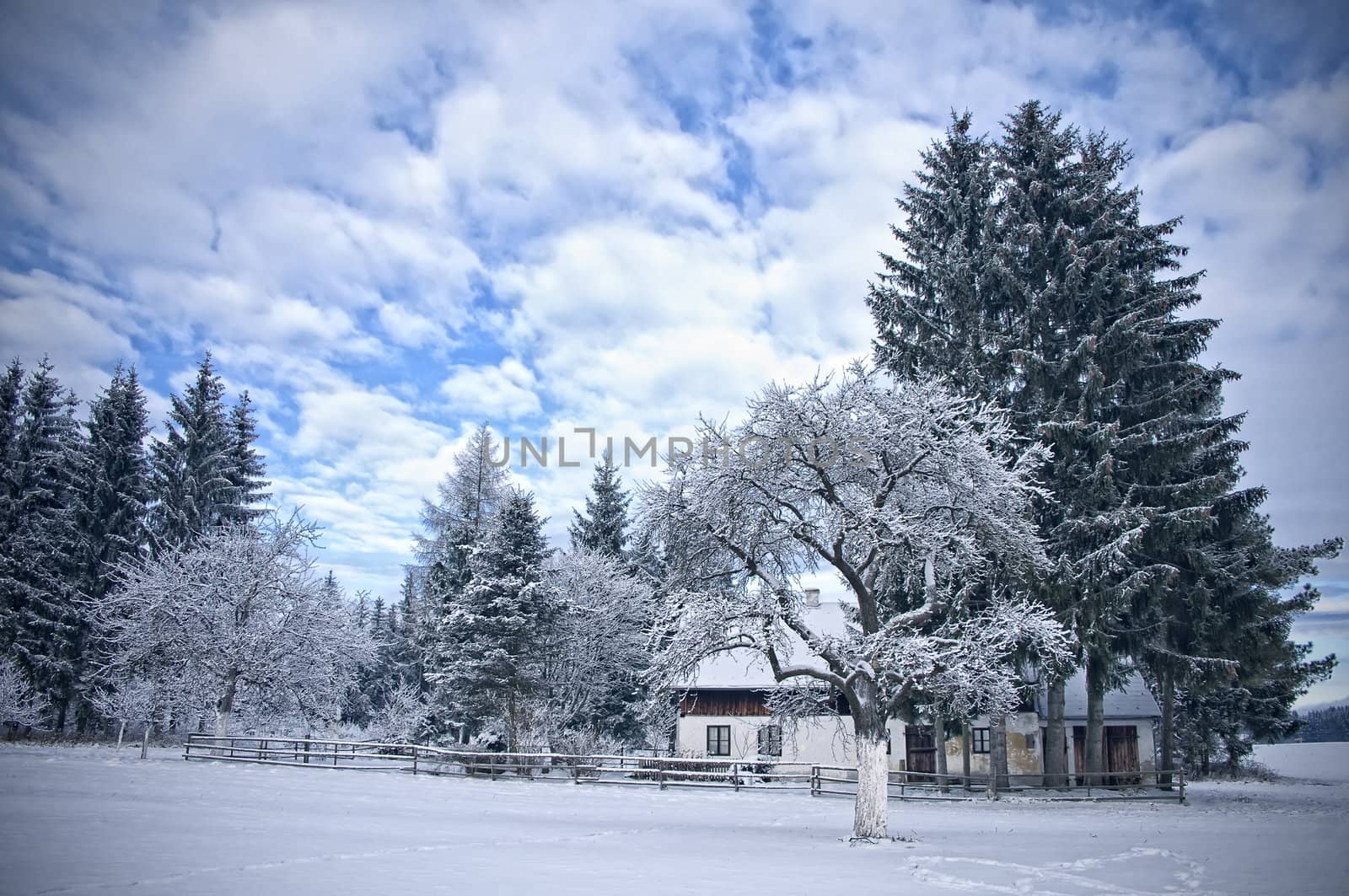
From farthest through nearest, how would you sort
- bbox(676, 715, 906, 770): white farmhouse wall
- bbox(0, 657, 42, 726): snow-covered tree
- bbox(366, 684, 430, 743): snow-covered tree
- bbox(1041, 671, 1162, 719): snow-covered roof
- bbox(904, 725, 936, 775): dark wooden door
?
bbox(366, 684, 430, 743): snow-covered tree
bbox(904, 725, 936, 775): dark wooden door
bbox(1041, 671, 1162, 719): snow-covered roof
bbox(676, 715, 906, 770): white farmhouse wall
bbox(0, 657, 42, 726): snow-covered tree

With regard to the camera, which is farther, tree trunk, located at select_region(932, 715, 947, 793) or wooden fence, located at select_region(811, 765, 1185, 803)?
tree trunk, located at select_region(932, 715, 947, 793)

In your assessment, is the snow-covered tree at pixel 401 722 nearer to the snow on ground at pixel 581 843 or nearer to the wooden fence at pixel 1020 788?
the snow on ground at pixel 581 843

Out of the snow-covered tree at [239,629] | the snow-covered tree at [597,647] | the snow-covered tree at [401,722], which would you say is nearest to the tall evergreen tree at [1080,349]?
the snow-covered tree at [597,647]

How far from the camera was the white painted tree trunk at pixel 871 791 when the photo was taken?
14812mm

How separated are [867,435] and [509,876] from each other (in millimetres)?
10092

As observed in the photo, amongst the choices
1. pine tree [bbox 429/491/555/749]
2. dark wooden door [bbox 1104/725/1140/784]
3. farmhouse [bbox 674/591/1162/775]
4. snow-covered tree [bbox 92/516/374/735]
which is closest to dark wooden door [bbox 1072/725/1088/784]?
farmhouse [bbox 674/591/1162/775]

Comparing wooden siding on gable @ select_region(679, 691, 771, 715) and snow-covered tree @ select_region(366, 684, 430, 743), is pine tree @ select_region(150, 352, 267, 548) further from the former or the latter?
wooden siding on gable @ select_region(679, 691, 771, 715)

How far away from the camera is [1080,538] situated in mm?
23562

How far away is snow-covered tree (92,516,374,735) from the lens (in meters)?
30.5

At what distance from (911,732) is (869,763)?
23259mm

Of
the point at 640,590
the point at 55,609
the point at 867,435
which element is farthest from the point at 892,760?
the point at 55,609

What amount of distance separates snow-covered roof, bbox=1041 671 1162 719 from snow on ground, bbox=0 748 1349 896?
12.1 m

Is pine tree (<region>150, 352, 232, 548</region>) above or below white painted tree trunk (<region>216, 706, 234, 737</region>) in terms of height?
above

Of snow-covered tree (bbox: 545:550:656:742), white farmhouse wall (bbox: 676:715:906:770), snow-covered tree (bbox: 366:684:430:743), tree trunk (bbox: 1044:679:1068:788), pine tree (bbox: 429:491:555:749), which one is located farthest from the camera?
snow-covered tree (bbox: 366:684:430:743)
